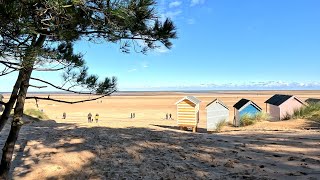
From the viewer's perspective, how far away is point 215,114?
22.2 m

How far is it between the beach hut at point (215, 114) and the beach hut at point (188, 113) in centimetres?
130

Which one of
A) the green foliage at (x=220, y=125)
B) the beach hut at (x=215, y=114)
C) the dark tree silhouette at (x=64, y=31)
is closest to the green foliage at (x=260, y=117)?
the green foliage at (x=220, y=125)

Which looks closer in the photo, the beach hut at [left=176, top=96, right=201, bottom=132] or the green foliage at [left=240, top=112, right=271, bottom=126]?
the beach hut at [left=176, top=96, right=201, bottom=132]

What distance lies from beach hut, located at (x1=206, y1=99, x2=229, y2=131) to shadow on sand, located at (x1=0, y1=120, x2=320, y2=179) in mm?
10748

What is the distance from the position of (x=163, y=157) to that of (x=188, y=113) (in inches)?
477

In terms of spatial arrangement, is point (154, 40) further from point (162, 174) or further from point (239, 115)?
point (239, 115)

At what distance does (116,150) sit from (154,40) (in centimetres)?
389

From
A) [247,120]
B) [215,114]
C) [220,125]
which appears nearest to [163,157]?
[220,125]

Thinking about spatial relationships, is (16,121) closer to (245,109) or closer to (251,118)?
(251,118)

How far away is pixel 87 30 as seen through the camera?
562cm

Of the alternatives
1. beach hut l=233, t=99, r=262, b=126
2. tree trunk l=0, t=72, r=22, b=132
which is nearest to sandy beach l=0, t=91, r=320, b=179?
tree trunk l=0, t=72, r=22, b=132

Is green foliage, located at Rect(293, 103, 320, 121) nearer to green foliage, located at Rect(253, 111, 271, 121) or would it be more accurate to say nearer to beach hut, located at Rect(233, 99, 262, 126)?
green foliage, located at Rect(253, 111, 271, 121)

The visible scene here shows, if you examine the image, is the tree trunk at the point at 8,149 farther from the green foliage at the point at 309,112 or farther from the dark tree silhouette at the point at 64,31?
the green foliage at the point at 309,112

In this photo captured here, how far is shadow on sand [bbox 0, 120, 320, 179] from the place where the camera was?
7088 mm
